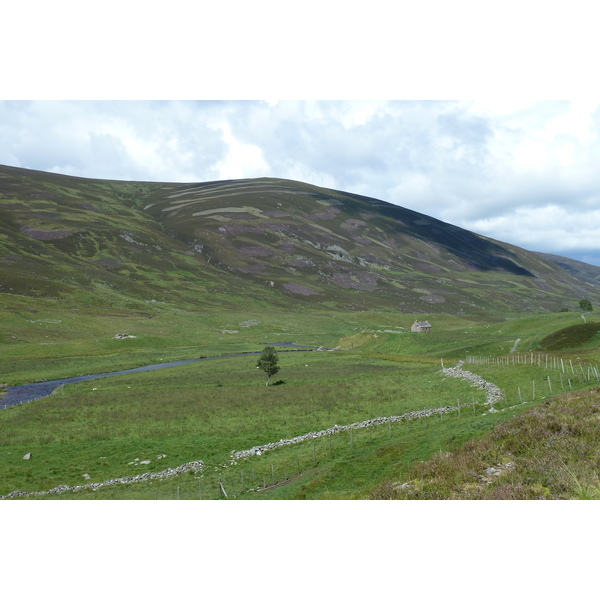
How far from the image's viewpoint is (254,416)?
148ft

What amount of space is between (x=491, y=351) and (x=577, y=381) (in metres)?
42.4

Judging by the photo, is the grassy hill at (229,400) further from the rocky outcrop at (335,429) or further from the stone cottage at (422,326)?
the stone cottage at (422,326)

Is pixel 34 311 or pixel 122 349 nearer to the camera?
pixel 122 349

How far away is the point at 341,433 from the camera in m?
36.7

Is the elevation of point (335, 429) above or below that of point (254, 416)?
below

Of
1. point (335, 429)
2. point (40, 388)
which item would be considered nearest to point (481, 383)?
point (335, 429)

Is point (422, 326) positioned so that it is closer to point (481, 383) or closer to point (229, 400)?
point (481, 383)

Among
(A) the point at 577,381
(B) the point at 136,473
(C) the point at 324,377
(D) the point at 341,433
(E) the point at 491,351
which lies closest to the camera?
(B) the point at 136,473

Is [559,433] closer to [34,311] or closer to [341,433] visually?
[341,433]

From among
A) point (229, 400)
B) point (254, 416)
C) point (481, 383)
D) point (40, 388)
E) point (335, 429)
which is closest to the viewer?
point (335, 429)

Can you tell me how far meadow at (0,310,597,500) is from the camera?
1045 inches

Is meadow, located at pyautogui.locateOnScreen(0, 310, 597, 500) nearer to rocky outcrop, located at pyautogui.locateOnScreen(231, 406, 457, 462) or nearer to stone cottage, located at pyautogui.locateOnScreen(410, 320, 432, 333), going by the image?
rocky outcrop, located at pyautogui.locateOnScreen(231, 406, 457, 462)

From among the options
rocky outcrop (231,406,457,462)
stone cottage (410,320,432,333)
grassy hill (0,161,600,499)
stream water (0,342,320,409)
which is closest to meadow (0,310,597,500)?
grassy hill (0,161,600,499)

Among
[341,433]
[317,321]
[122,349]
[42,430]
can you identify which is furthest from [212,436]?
[317,321]
